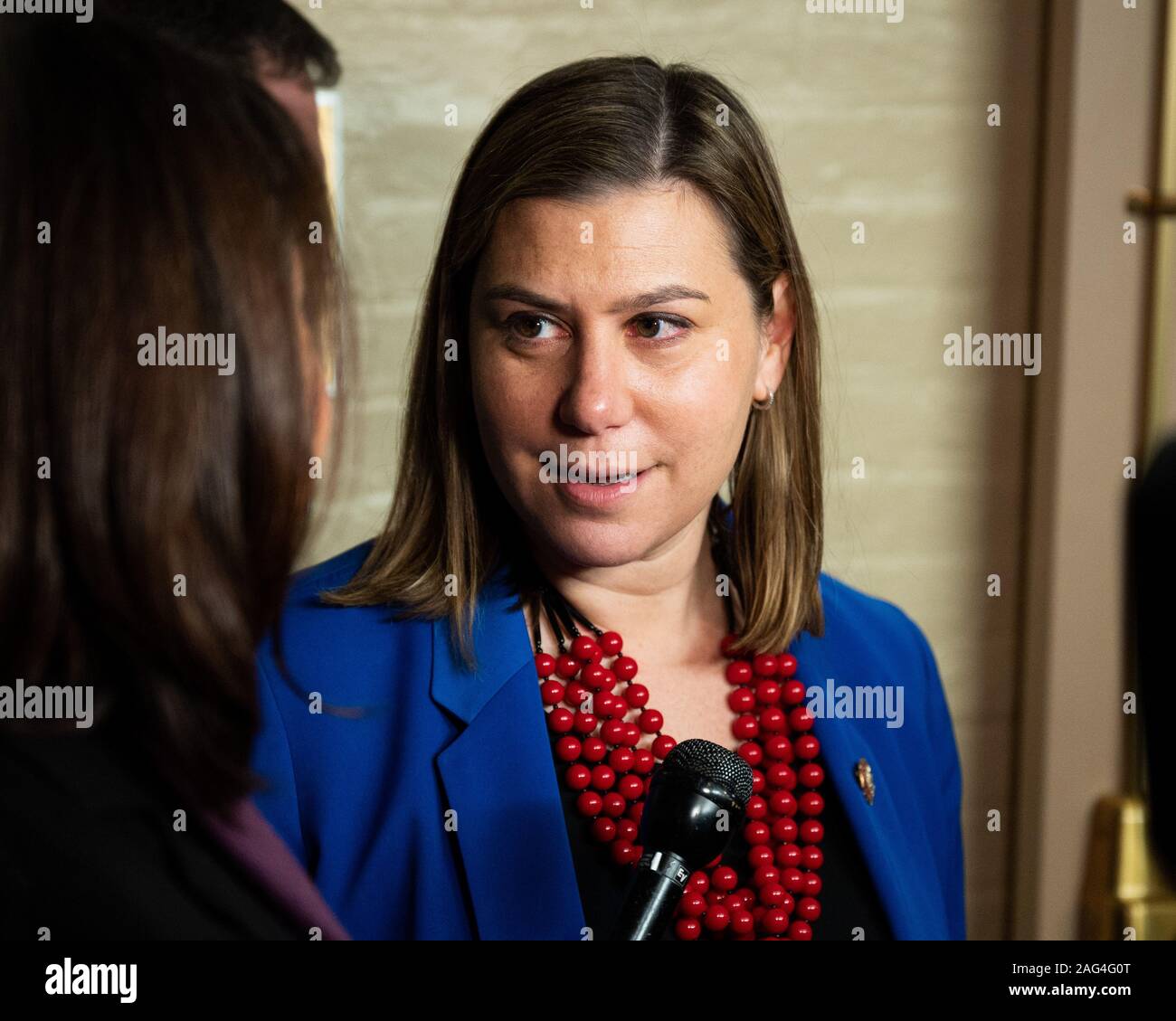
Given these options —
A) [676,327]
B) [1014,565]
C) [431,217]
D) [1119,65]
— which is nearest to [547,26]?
[431,217]

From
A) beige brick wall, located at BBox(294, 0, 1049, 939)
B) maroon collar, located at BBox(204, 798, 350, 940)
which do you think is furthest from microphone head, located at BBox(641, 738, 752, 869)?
beige brick wall, located at BBox(294, 0, 1049, 939)

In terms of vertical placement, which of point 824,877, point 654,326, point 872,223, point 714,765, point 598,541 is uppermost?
point 872,223

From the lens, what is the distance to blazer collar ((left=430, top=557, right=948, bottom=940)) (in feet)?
2.51

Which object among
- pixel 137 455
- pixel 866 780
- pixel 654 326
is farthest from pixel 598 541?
pixel 137 455

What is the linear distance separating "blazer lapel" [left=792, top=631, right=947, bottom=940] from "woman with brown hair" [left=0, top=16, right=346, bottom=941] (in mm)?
447

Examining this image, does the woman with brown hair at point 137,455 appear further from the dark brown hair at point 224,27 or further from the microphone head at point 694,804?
the microphone head at point 694,804

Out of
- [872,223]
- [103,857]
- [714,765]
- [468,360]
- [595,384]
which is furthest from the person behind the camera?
[872,223]

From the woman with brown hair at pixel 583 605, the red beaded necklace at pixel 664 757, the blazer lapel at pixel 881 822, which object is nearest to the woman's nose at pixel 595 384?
the woman with brown hair at pixel 583 605

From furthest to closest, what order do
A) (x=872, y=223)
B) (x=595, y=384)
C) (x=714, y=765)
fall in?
(x=872, y=223)
(x=595, y=384)
(x=714, y=765)

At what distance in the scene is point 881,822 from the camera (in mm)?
893

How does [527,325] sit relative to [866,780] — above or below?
above

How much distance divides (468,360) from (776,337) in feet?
0.75

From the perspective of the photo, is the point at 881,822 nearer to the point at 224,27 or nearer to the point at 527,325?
the point at 527,325

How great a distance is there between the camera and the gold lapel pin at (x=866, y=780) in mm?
882
